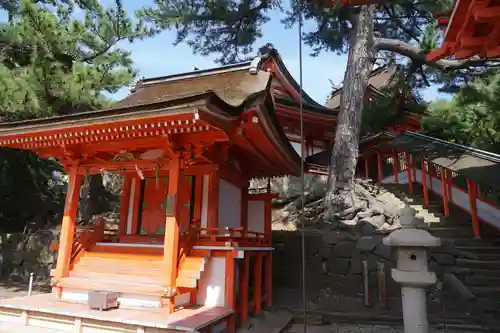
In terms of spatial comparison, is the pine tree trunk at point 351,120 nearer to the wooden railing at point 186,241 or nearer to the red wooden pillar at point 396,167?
the red wooden pillar at point 396,167

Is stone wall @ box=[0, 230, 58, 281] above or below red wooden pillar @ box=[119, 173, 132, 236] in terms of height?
below

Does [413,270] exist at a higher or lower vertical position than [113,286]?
higher

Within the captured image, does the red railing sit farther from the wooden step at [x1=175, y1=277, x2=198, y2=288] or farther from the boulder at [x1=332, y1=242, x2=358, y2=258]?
the boulder at [x1=332, y1=242, x2=358, y2=258]

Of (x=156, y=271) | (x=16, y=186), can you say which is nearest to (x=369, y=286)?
(x=156, y=271)

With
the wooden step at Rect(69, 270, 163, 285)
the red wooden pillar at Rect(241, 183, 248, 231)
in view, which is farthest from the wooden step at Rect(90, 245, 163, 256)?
the red wooden pillar at Rect(241, 183, 248, 231)

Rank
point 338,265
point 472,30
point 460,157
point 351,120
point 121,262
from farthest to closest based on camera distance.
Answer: point 351,120
point 460,157
point 338,265
point 121,262
point 472,30

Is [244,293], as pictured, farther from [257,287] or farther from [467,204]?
[467,204]

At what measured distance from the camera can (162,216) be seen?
26.3 feet

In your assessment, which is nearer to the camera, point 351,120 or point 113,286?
point 113,286

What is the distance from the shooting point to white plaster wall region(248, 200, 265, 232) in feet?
30.7

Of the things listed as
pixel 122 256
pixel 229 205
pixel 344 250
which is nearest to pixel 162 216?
pixel 122 256

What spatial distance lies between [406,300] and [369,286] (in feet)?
15.7

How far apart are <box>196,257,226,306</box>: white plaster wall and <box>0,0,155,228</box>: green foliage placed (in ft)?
23.7

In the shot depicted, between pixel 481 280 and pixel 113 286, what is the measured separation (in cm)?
847
